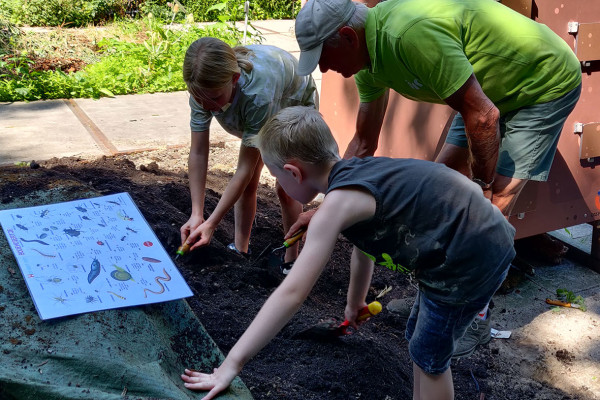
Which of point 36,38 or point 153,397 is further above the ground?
point 153,397

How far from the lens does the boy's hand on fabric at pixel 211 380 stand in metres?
1.98

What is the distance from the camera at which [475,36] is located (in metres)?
2.66

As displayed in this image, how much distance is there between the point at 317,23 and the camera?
8.44 feet

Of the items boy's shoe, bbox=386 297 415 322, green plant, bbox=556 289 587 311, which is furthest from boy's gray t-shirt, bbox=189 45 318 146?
green plant, bbox=556 289 587 311

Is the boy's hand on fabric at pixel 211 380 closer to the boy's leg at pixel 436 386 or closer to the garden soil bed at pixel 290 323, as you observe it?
the garden soil bed at pixel 290 323

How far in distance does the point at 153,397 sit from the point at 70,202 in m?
1.27

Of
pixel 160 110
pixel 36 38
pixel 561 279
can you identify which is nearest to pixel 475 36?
pixel 561 279

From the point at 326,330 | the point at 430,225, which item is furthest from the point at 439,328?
the point at 326,330

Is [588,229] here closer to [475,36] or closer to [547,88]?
[547,88]

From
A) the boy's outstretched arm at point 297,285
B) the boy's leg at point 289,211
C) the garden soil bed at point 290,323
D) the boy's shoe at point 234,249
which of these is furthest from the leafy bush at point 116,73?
the boy's outstretched arm at point 297,285

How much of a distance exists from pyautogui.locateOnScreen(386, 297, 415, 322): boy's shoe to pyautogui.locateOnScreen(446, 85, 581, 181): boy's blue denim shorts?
3.09ft

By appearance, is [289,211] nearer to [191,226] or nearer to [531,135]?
[191,226]

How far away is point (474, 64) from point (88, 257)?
5.74ft

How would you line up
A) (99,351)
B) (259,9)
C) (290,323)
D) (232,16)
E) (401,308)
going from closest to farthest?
(99,351)
(290,323)
(401,308)
(232,16)
(259,9)
